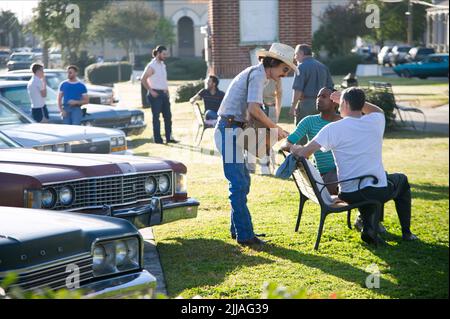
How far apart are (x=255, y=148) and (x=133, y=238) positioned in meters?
3.16

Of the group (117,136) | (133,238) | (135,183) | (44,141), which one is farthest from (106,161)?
(117,136)

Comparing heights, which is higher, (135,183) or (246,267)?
(135,183)

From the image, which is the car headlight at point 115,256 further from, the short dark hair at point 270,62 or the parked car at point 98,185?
the short dark hair at point 270,62

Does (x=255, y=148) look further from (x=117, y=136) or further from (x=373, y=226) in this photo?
(x=117, y=136)

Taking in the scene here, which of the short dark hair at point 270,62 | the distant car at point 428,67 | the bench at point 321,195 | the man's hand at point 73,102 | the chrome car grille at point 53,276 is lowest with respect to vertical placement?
the distant car at point 428,67

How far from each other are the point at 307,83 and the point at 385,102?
7.73 m

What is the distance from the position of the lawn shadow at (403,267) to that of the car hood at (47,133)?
10.4 feet

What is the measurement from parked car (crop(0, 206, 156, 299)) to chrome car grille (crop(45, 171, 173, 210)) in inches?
59.3

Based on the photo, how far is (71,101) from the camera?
598 inches

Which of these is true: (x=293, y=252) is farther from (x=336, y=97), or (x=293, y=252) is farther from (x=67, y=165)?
(x=67, y=165)

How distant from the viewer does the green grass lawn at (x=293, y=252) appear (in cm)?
659

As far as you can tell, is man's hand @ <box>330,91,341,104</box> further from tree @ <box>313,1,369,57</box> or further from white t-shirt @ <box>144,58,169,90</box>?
tree @ <box>313,1,369,57</box>

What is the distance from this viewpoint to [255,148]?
26.7 ft

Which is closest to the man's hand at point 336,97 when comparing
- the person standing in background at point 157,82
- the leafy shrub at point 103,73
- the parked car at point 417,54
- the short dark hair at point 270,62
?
the short dark hair at point 270,62
